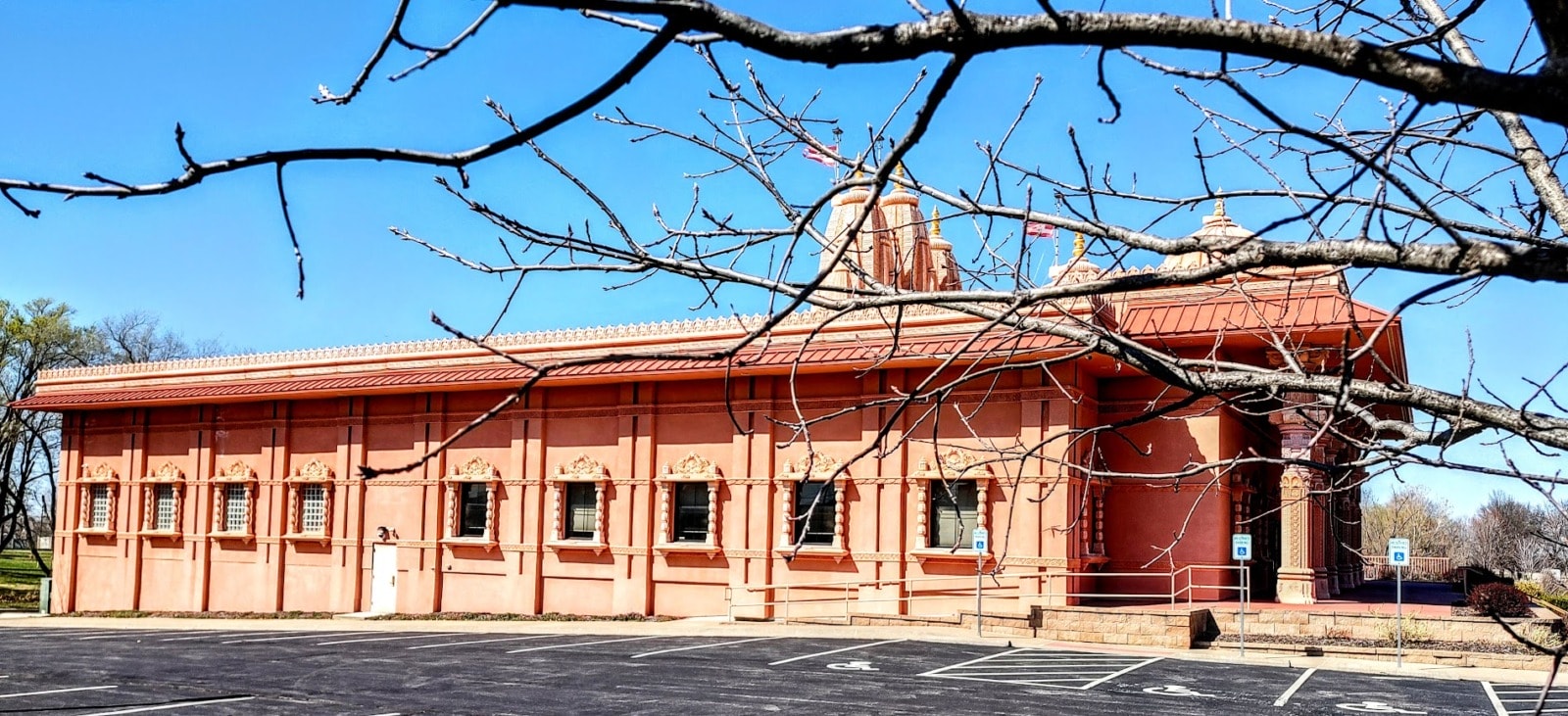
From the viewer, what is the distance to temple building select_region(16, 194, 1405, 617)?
78.2 ft

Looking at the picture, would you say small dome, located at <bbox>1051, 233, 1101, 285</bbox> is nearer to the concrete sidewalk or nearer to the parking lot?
the parking lot

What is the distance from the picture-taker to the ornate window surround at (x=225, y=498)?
32750 mm

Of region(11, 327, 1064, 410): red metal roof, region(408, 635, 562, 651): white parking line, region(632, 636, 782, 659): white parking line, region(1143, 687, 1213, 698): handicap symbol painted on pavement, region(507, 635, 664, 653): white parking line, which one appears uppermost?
region(11, 327, 1064, 410): red metal roof

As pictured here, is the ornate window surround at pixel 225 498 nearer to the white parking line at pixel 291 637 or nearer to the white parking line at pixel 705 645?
the white parking line at pixel 291 637

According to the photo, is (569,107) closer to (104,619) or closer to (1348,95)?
(1348,95)

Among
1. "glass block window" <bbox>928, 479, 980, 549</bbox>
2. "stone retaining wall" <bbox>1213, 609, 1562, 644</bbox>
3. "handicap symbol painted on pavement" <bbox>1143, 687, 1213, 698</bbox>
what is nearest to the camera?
"handicap symbol painted on pavement" <bbox>1143, 687, 1213, 698</bbox>

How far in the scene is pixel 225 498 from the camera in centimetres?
3338

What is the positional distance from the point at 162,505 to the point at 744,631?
1896 cm

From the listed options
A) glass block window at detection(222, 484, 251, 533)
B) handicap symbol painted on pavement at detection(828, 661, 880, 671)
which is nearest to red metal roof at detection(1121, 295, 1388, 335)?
handicap symbol painted on pavement at detection(828, 661, 880, 671)

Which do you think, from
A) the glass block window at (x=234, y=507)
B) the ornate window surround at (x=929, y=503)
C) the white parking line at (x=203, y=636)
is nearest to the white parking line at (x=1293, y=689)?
the ornate window surround at (x=929, y=503)

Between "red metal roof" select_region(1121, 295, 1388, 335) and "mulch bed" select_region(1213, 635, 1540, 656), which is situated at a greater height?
"red metal roof" select_region(1121, 295, 1388, 335)

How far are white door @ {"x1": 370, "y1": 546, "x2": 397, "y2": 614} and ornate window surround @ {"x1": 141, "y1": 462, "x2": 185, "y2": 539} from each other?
6.57m

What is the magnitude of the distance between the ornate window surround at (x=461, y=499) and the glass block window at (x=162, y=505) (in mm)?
9151

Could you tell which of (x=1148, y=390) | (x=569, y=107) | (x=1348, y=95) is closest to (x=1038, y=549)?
(x=1148, y=390)
